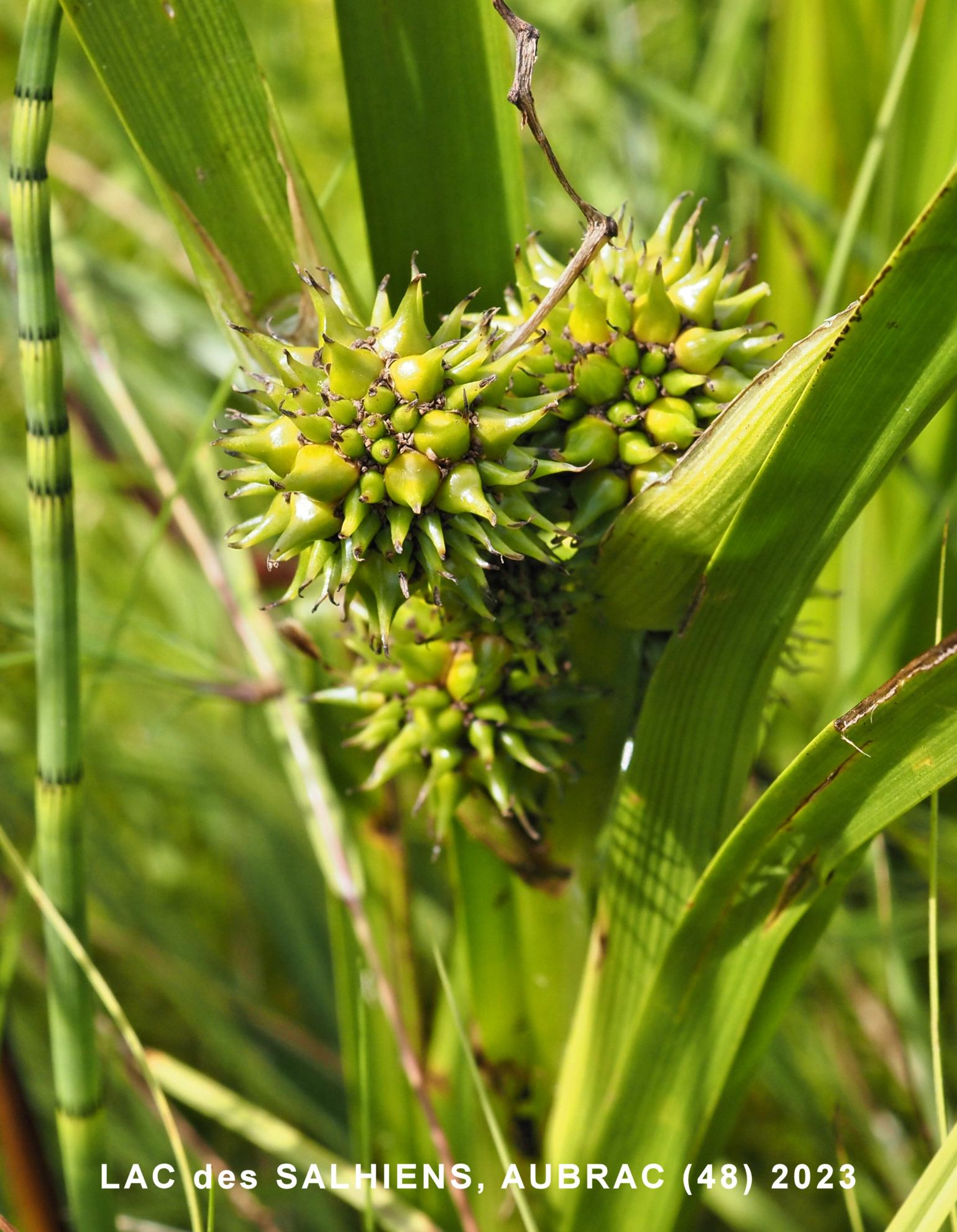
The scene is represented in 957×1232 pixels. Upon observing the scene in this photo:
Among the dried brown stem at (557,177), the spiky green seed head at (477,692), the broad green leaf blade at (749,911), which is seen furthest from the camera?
the spiky green seed head at (477,692)

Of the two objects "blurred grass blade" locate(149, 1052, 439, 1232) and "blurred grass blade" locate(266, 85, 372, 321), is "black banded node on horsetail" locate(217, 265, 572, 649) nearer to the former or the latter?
"blurred grass blade" locate(266, 85, 372, 321)

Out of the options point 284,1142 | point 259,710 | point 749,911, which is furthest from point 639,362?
point 259,710

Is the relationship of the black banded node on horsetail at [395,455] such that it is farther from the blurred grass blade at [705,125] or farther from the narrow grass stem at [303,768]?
the blurred grass blade at [705,125]

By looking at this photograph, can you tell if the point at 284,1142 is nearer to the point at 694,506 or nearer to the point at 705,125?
the point at 694,506

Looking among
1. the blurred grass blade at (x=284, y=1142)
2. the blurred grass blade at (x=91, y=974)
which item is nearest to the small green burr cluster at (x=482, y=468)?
the blurred grass blade at (x=91, y=974)

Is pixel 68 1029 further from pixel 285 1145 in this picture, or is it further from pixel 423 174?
pixel 423 174
